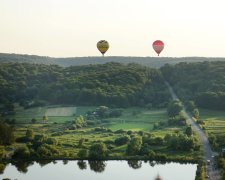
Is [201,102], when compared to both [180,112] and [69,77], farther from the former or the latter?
[69,77]

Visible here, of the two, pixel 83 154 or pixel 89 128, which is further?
pixel 89 128

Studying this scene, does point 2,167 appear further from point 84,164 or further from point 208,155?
point 208,155

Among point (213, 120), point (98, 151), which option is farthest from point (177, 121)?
point (98, 151)

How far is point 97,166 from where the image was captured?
58.3 m

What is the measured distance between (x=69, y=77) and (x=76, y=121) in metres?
42.3

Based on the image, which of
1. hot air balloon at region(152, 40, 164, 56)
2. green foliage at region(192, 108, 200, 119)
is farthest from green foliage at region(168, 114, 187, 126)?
hot air balloon at region(152, 40, 164, 56)

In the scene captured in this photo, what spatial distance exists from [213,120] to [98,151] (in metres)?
29.8

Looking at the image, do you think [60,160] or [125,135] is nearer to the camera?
[60,160]

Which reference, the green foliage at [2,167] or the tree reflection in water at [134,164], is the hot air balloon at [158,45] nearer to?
the tree reflection in water at [134,164]

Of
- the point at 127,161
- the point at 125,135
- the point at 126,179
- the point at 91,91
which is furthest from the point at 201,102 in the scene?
the point at 126,179

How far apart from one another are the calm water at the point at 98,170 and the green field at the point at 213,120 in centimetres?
1773

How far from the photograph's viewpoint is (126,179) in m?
53.2

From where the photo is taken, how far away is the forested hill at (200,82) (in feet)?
318

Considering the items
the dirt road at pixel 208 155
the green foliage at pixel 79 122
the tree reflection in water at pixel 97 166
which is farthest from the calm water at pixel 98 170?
the green foliage at pixel 79 122
